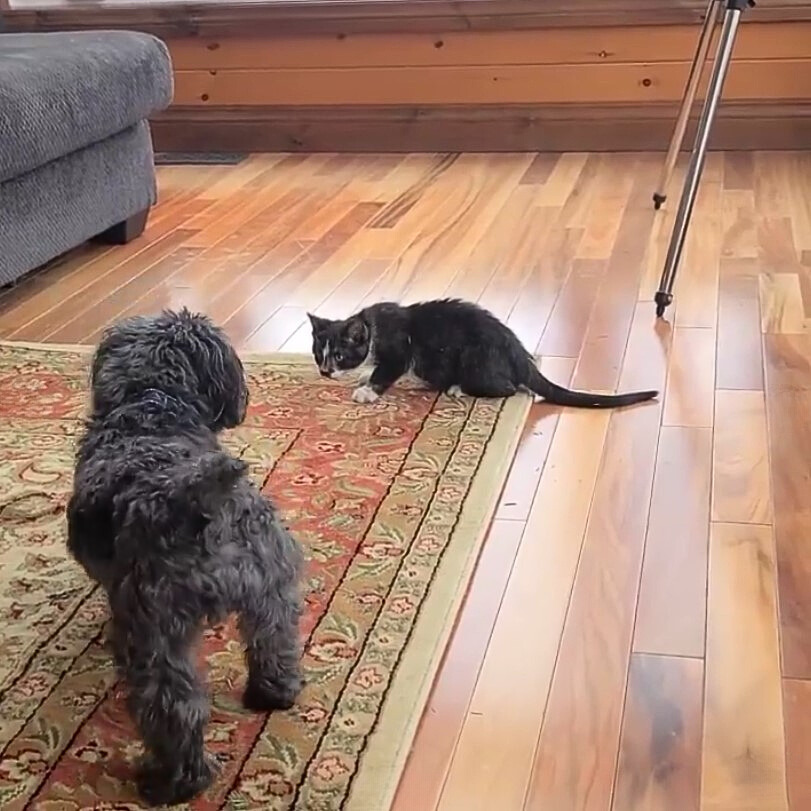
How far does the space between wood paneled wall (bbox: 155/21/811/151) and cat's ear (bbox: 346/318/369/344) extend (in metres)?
2.08

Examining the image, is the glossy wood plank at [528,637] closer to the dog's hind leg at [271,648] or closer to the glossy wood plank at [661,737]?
the glossy wood plank at [661,737]

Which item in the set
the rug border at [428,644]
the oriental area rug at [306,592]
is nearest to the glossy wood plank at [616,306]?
the oriental area rug at [306,592]

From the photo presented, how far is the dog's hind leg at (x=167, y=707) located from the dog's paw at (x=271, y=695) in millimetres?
128

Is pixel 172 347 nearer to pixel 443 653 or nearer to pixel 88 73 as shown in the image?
pixel 443 653

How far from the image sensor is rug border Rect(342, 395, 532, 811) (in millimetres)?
1283

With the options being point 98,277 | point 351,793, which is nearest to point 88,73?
point 98,277

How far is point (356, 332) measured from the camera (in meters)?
2.24

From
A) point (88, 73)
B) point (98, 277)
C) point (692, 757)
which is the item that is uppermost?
point (88, 73)

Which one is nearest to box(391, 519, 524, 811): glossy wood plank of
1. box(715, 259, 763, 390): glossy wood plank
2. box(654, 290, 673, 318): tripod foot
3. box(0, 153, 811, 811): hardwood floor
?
box(0, 153, 811, 811): hardwood floor

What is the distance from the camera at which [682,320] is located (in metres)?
2.54

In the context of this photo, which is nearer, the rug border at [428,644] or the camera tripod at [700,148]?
the rug border at [428,644]

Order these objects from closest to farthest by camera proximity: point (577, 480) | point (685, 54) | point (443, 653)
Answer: point (443, 653) < point (577, 480) < point (685, 54)

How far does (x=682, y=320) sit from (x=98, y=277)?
144 cm

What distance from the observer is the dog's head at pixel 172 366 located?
4.55 feet
